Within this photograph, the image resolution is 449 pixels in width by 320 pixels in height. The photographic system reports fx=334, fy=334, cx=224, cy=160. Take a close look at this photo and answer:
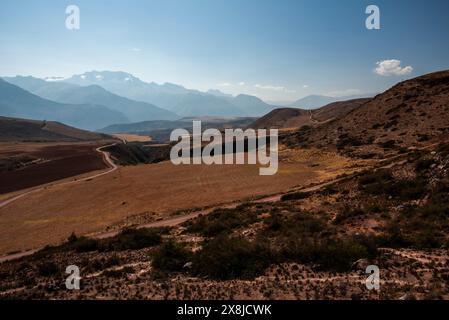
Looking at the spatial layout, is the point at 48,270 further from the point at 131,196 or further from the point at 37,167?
the point at 37,167

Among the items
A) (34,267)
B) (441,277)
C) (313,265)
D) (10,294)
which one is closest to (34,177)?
(34,267)

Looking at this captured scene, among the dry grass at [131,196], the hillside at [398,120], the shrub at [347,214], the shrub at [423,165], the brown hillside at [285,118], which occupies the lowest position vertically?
the dry grass at [131,196]

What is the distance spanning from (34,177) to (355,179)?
56.5m

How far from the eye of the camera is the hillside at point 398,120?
48531 millimetres

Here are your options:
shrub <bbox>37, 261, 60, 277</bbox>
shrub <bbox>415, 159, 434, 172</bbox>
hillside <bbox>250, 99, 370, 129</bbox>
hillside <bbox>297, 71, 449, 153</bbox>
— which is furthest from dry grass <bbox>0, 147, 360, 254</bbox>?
hillside <bbox>250, 99, 370, 129</bbox>

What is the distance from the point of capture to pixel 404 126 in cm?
5266

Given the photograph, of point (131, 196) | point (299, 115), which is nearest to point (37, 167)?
point (131, 196)

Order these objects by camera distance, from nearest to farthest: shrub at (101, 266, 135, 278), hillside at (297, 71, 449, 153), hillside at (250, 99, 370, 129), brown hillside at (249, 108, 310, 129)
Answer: shrub at (101, 266, 135, 278) → hillside at (297, 71, 449, 153) → hillside at (250, 99, 370, 129) → brown hillside at (249, 108, 310, 129)

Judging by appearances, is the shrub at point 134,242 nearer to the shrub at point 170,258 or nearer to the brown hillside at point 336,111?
the shrub at point 170,258

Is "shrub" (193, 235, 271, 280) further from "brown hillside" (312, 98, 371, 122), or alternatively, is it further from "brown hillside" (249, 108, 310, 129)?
"brown hillside" (249, 108, 310, 129)

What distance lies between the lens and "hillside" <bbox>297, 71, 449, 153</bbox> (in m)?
48.5

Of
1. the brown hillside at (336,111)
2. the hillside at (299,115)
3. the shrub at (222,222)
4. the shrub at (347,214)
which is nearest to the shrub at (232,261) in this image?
the shrub at (222,222)

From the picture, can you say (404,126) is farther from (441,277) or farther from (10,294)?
(10,294)

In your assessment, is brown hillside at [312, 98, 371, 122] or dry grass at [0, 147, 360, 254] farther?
brown hillside at [312, 98, 371, 122]
